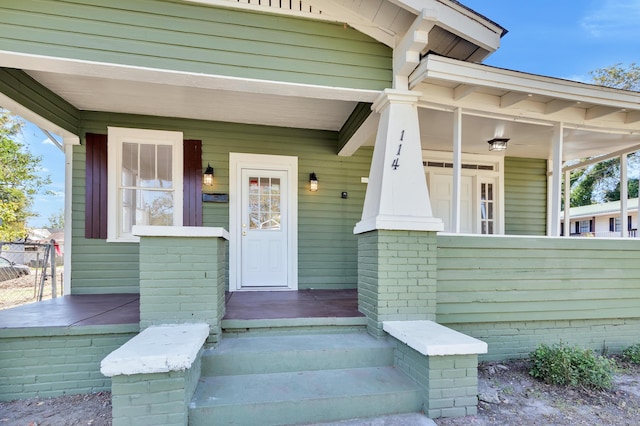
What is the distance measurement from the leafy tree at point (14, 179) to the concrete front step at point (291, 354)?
38.9ft

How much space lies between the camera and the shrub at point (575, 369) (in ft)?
9.39

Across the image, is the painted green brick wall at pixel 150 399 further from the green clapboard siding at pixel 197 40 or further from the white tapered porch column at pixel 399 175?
the green clapboard siding at pixel 197 40

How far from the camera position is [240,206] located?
4.79 m

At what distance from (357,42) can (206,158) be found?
8.76 feet

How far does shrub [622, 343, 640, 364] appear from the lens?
11.8ft

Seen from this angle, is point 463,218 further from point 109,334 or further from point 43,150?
point 43,150

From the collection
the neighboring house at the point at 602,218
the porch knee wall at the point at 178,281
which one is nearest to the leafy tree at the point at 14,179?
the porch knee wall at the point at 178,281

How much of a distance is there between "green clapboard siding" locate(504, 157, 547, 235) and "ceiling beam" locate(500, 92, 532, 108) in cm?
275

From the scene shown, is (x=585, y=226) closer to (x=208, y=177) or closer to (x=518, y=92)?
(x=518, y=92)

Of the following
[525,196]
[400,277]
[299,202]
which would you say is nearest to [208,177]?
[299,202]

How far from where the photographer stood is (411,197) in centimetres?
307

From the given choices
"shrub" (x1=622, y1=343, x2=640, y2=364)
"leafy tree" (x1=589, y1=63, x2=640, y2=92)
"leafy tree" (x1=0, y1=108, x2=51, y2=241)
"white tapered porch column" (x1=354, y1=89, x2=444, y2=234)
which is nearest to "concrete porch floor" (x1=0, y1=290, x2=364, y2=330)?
"white tapered porch column" (x1=354, y1=89, x2=444, y2=234)

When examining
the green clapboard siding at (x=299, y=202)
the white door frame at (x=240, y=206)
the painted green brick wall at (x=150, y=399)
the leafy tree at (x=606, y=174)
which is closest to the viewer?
the painted green brick wall at (x=150, y=399)

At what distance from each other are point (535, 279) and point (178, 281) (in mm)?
3600
